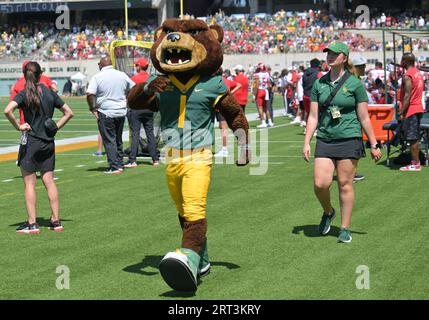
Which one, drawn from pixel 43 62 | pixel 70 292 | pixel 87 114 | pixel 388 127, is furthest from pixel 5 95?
pixel 70 292

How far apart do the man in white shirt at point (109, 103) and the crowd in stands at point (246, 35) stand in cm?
3663

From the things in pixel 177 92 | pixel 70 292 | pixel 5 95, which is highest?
pixel 177 92

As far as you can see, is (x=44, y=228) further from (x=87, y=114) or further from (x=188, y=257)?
(x=87, y=114)

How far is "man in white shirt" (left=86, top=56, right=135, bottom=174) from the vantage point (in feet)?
50.9

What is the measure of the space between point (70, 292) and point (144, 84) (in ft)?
6.16

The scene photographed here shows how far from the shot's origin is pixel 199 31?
796 centimetres

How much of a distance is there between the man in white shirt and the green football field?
0.55m

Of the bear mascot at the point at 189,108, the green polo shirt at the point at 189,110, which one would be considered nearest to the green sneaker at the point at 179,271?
the bear mascot at the point at 189,108

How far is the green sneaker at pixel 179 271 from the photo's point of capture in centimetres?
695

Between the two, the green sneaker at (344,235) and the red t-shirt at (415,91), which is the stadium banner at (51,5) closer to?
the red t-shirt at (415,91)

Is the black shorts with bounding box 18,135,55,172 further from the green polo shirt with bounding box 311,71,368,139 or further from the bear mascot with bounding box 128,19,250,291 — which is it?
the green polo shirt with bounding box 311,71,368,139

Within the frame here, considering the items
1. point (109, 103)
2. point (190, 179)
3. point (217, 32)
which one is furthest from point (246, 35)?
point (190, 179)

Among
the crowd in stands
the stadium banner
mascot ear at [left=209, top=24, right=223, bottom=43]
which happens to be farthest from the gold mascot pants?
the stadium banner

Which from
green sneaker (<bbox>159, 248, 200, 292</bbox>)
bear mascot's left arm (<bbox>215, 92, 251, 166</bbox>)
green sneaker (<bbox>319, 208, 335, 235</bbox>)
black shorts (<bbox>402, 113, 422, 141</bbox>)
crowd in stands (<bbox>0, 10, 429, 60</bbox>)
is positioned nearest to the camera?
green sneaker (<bbox>159, 248, 200, 292</bbox>)
